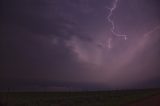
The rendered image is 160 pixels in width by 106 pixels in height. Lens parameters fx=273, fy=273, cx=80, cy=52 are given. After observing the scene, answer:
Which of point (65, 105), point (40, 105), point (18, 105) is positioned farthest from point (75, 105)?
point (18, 105)

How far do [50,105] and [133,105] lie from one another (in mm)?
10000

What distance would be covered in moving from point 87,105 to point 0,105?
1116 cm

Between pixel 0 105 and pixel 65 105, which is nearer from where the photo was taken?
pixel 0 105

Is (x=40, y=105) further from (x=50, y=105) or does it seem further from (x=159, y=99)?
(x=159, y=99)

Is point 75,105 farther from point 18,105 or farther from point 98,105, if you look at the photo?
point 18,105

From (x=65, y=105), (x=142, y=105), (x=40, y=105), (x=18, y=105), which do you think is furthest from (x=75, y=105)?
(x=142, y=105)

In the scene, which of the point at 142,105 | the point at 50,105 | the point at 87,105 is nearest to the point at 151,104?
the point at 142,105

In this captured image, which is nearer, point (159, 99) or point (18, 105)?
point (159, 99)

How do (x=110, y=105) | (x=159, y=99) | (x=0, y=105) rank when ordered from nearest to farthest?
(x=0, y=105)
(x=159, y=99)
(x=110, y=105)

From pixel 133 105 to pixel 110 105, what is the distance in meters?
4.97

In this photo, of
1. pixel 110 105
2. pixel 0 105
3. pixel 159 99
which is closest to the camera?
pixel 0 105

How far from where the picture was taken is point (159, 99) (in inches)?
1085

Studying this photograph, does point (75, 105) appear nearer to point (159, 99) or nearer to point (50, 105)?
point (50, 105)

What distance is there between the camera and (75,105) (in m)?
33.9
